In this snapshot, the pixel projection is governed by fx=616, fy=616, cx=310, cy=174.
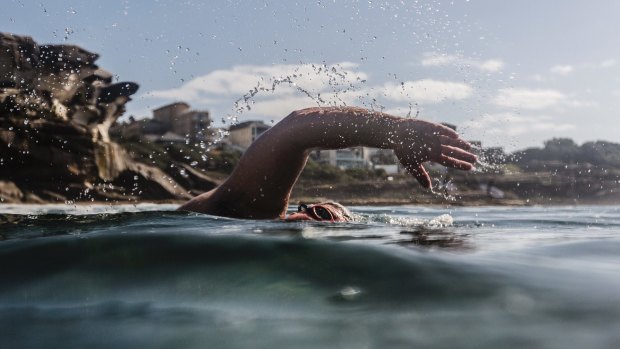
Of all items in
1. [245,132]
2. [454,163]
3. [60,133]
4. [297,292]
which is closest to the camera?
[297,292]

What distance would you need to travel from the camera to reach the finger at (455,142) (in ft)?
12.5

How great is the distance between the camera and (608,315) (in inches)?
73.2

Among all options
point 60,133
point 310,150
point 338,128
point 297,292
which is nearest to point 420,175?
point 338,128

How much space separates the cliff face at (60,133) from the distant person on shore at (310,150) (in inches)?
1158

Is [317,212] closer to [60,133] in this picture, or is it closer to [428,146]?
[428,146]

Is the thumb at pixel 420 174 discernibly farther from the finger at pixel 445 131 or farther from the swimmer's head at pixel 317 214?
the swimmer's head at pixel 317 214

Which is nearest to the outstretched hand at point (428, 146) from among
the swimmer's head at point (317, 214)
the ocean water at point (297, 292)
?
the ocean water at point (297, 292)

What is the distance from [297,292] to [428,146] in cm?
196

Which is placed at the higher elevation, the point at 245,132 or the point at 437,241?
the point at 245,132

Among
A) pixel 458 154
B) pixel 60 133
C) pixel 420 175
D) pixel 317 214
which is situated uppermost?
pixel 60 133

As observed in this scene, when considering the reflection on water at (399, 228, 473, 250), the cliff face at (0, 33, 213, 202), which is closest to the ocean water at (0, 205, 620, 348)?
the reflection on water at (399, 228, 473, 250)

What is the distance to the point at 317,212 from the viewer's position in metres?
4.76

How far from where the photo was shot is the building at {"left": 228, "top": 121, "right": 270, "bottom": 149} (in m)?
72.2

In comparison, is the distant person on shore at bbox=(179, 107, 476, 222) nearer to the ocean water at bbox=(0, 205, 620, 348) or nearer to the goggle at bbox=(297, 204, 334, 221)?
the goggle at bbox=(297, 204, 334, 221)
